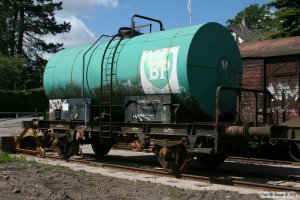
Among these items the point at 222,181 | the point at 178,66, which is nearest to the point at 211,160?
the point at 222,181

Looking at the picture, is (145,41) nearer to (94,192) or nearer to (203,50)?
(203,50)

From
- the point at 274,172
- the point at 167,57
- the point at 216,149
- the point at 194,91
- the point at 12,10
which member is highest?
the point at 12,10

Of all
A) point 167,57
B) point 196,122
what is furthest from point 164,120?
point 167,57

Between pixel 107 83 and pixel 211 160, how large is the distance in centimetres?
A: 367

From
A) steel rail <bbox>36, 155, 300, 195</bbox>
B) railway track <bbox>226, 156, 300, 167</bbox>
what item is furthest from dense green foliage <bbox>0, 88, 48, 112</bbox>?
steel rail <bbox>36, 155, 300, 195</bbox>

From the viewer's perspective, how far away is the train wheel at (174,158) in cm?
1120

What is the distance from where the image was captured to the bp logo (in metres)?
11.1

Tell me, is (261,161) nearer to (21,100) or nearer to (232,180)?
(232,180)

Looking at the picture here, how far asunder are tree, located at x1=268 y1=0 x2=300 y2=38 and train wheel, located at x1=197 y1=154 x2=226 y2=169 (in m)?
18.3

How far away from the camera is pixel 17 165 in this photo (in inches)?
495

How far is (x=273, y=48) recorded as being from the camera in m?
15.3

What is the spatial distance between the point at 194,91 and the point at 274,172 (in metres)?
3.54

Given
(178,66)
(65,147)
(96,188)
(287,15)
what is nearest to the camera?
(96,188)

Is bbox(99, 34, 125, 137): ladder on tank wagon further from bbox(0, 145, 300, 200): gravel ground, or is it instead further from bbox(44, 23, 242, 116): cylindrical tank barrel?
bbox(0, 145, 300, 200): gravel ground
